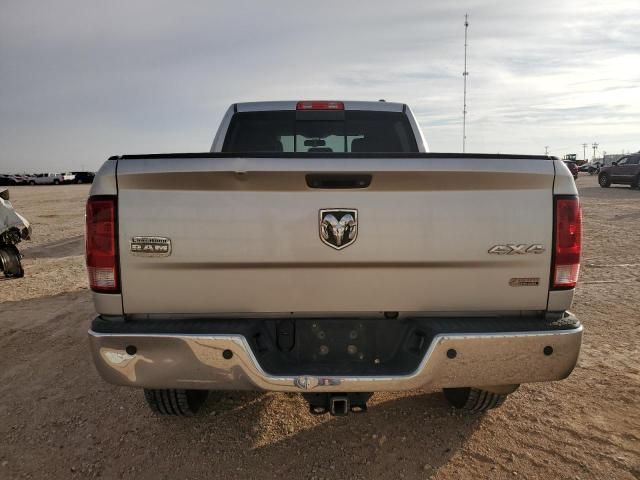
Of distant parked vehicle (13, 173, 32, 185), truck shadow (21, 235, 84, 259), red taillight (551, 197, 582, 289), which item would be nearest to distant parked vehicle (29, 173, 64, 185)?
distant parked vehicle (13, 173, 32, 185)

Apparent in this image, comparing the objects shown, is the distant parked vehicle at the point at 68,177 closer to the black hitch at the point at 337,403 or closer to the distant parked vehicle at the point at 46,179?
the distant parked vehicle at the point at 46,179

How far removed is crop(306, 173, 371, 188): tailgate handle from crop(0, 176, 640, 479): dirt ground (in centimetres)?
162

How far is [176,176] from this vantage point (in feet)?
6.75

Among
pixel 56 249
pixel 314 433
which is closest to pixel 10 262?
pixel 56 249

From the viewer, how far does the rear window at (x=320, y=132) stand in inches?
158

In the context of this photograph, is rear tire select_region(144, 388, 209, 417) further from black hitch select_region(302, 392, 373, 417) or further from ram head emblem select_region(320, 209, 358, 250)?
ram head emblem select_region(320, 209, 358, 250)

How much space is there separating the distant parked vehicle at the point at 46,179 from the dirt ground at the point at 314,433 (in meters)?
58.3

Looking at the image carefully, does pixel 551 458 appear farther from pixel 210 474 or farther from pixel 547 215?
pixel 210 474

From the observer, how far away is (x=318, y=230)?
208 cm

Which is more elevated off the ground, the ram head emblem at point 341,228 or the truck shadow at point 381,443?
the ram head emblem at point 341,228

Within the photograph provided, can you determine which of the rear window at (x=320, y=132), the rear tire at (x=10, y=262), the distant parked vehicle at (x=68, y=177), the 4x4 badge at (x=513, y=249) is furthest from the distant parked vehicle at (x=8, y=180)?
the 4x4 badge at (x=513, y=249)

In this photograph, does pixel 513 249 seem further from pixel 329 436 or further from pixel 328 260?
pixel 329 436

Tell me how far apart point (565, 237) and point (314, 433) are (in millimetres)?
1907

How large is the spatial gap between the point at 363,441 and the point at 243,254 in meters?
1.52
